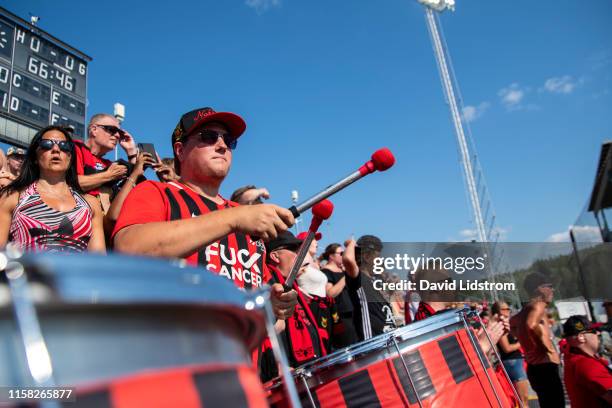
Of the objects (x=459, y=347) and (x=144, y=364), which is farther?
(x=459, y=347)

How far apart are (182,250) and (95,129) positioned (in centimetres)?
300

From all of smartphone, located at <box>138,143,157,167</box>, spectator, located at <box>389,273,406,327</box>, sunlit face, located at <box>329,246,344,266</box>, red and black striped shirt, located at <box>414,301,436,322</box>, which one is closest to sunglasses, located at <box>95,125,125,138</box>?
smartphone, located at <box>138,143,157,167</box>

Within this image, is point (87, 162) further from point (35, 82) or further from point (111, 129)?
point (35, 82)

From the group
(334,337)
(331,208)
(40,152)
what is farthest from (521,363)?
(40,152)

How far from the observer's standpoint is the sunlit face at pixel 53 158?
266cm

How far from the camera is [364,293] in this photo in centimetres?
409

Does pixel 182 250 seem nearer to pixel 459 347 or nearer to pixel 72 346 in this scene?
pixel 72 346

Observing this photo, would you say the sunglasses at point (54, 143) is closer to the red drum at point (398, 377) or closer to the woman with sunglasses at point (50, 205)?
the woman with sunglasses at point (50, 205)

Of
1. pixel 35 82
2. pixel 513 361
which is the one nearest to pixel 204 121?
pixel 513 361

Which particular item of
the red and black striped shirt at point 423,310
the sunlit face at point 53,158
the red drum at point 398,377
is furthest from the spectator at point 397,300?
the sunlit face at point 53,158

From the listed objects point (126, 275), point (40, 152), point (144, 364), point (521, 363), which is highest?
point (40, 152)

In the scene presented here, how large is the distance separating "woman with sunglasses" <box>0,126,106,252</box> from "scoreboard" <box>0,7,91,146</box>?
13369 millimetres

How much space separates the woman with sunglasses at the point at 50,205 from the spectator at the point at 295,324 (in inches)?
43.5

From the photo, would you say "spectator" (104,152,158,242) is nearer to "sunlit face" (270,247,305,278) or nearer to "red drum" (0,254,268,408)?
"sunlit face" (270,247,305,278)
